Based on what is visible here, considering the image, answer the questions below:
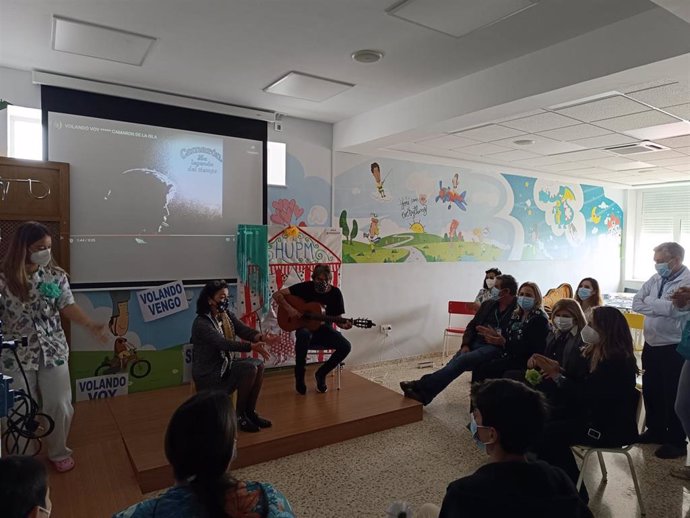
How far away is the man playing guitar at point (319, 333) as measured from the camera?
4125mm

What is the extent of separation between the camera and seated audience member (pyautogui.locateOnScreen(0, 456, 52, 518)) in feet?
3.37

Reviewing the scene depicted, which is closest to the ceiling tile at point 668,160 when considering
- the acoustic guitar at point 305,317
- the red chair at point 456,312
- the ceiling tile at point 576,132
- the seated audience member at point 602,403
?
the ceiling tile at point 576,132

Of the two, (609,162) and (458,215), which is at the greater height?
(609,162)

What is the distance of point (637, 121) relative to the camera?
411 cm

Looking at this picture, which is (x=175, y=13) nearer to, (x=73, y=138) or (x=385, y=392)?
(x=73, y=138)

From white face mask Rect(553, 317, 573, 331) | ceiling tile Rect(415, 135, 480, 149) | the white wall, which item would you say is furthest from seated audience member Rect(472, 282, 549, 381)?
the white wall

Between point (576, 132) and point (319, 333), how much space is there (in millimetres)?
3209

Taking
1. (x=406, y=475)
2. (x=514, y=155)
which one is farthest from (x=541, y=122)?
(x=406, y=475)

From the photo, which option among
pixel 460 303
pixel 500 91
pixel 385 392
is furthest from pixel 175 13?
pixel 460 303

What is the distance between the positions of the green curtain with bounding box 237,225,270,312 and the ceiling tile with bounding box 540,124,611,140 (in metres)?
3.04

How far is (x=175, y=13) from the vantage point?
2699mm

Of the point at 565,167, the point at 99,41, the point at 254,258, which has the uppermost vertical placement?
the point at 99,41

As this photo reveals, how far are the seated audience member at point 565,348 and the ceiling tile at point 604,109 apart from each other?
1688 mm

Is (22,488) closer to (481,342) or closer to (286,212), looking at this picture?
(481,342)
